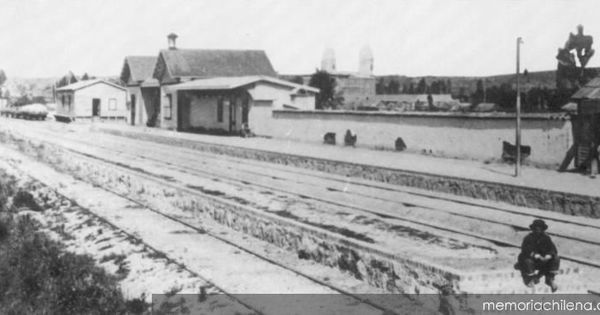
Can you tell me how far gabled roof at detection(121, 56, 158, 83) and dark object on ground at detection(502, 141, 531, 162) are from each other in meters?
32.9

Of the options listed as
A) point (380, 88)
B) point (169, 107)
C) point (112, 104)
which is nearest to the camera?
point (169, 107)

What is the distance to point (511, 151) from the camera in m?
19.6

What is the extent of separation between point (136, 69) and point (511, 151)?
34.8 meters

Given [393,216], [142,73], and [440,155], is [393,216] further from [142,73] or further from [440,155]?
[142,73]

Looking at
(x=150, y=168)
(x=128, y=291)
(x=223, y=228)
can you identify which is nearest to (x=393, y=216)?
(x=223, y=228)

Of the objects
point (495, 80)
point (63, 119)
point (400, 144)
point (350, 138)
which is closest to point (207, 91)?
point (350, 138)

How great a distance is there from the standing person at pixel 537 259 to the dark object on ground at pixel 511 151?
1252 cm

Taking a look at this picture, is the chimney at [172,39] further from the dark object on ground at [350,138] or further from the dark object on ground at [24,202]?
the dark object on ground at [24,202]

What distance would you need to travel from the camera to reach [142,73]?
1887 inches

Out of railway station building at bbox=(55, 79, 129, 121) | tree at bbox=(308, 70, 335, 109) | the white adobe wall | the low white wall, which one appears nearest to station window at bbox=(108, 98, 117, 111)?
railway station building at bbox=(55, 79, 129, 121)

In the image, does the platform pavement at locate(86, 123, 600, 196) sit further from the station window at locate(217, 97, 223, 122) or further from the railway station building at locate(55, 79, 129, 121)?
Result: the railway station building at locate(55, 79, 129, 121)

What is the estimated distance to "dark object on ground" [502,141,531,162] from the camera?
19.3 meters

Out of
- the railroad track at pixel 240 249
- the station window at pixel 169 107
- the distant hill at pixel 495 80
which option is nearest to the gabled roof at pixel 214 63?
the station window at pixel 169 107

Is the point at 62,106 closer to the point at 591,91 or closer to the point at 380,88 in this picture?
the point at 591,91
